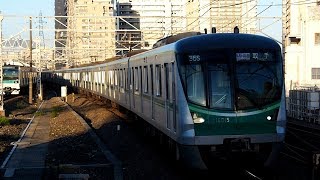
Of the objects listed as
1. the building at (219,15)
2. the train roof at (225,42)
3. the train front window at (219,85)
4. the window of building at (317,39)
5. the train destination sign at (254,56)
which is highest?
the building at (219,15)

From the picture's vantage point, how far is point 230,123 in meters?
8.94

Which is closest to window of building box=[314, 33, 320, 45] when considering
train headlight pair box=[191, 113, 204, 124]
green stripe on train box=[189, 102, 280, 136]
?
green stripe on train box=[189, 102, 280, 136]

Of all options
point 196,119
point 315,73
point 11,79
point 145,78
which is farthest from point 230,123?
point 11,79

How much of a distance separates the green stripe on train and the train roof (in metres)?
1.09

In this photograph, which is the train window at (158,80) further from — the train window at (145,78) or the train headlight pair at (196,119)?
the train headlight pair at (196,119)

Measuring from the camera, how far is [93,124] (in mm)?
22047

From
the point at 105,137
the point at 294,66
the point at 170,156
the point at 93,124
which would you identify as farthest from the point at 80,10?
the point at 170,156

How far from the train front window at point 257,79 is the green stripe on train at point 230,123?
0.63 feet

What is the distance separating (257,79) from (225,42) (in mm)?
856

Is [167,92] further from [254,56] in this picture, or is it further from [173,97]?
[254,56]

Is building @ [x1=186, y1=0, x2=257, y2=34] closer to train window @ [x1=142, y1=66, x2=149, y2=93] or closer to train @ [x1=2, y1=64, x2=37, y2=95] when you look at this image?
train window @ [x1=142, y1=66, x2=149, y2=93]

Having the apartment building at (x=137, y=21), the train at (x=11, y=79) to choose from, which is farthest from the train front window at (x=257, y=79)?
the train at (x=11, y=79)

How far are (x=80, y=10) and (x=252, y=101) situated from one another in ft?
247

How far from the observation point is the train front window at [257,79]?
29.8 feet
